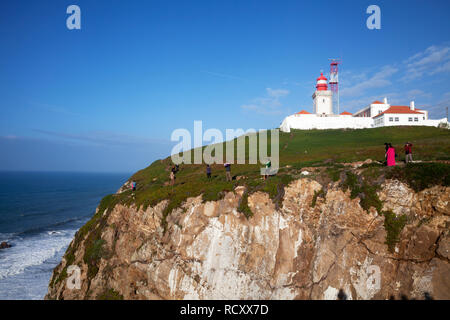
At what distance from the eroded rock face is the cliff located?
6 centimetres

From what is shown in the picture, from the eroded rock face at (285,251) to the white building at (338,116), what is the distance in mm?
55748

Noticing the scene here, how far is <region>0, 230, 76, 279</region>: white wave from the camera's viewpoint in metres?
35.8

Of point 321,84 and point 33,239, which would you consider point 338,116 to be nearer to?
point 321,84

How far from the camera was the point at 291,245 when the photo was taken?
18875 millimetres

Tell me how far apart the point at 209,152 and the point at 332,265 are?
37.4m

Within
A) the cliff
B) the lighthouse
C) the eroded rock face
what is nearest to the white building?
the lighthouse

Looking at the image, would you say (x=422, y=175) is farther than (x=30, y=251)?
No

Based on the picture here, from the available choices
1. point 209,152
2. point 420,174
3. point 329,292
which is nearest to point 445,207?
point 420,174

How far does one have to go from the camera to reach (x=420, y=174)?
17.3 meters

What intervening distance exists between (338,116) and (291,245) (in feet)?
204

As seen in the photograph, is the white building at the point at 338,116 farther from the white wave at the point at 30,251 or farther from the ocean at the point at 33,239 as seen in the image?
the ocean at the point at 33,239

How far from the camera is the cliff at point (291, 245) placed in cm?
1600

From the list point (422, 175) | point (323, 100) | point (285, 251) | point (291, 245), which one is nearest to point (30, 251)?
point (285, 251)
